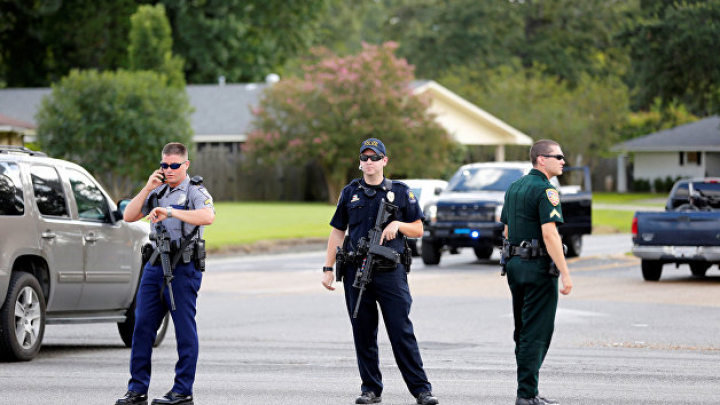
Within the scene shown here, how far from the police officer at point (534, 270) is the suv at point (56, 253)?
4.90m

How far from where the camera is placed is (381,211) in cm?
880

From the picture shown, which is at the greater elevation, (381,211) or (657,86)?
(657,86)

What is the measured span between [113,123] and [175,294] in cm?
3929

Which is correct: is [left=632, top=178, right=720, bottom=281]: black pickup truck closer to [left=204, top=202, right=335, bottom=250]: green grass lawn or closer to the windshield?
the windshield

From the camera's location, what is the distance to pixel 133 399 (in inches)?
340

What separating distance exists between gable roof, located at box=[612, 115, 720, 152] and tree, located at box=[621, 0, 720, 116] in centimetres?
2980

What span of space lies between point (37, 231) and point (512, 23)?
250 feet

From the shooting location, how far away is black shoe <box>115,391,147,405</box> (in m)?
8.62

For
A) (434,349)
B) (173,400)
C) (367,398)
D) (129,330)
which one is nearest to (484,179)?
(434,349)

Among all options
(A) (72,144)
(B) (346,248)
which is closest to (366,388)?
(B) (346,248)

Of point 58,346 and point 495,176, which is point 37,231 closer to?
point 58,346

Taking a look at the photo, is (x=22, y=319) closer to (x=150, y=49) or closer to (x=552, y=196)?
(x=552, y=196)

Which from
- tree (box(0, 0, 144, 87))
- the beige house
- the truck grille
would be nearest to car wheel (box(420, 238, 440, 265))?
the truck grille

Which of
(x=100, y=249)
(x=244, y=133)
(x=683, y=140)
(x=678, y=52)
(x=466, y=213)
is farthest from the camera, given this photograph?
(x=683, y=140)
